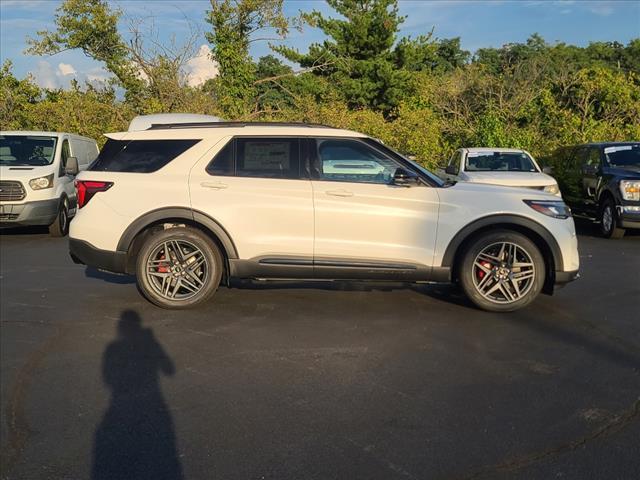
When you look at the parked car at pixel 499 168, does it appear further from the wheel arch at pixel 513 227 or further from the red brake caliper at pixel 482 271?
the red brake caliper at pixel 482 271

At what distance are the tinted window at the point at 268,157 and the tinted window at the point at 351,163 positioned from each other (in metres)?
0.25

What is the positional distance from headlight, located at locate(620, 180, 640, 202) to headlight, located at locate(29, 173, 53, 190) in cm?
1003

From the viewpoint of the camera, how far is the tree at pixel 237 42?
2433cm

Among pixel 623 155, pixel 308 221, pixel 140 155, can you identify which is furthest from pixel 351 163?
pixel 623 155

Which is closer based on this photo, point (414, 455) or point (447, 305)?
point (414, 455)

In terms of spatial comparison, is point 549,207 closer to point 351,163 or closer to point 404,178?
point 404,178

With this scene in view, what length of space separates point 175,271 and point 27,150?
760 centimetres

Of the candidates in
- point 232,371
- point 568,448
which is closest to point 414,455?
point 568,448

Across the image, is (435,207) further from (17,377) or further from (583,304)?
(17,377)

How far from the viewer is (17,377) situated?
14.8 ft

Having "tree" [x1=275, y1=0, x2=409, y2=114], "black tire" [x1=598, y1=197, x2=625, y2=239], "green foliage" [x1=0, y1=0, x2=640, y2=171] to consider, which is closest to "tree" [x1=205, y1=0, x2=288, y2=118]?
"green foliage" [x1=0, y1=0, x2=640, y2=171]

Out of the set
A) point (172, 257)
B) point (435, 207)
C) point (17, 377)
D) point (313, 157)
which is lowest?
point (17, 377)

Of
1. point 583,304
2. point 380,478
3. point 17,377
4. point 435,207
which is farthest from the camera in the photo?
point 583,304

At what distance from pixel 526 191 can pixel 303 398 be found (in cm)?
344
